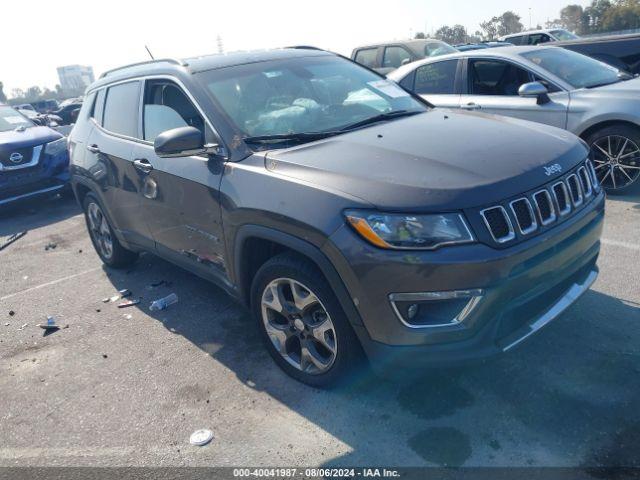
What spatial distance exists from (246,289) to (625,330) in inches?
92.7

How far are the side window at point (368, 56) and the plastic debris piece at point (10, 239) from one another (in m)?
8.03

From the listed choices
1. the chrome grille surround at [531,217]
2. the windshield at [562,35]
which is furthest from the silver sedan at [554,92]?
the windshield at [562,35]

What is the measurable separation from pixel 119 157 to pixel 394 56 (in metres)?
9.04

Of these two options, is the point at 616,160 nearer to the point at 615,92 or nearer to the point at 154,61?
the point at 615,92

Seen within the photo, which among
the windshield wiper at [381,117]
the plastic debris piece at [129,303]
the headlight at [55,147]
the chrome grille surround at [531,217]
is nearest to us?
the chrome grille surround at [531,217]

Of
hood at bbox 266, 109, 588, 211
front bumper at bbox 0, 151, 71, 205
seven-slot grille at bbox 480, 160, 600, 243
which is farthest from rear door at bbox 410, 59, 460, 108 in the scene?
front bumper at bbox 0, 151, 71, 205

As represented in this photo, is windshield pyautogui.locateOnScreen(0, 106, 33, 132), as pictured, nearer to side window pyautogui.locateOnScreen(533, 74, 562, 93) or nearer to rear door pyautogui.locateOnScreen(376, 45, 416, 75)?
rear door pyautogui.locateOnScreen(376, 45, 416, 75)

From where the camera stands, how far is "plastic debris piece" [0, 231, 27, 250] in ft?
23.7

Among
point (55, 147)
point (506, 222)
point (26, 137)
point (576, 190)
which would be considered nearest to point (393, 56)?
point (55, 147)

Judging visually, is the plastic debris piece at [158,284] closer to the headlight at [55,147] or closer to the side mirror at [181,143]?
the side mirror at [181,143]

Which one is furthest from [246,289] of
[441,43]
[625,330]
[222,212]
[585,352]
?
[441,43]

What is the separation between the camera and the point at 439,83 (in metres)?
7.08

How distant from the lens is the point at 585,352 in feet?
10.6

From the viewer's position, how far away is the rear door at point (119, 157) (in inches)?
170
